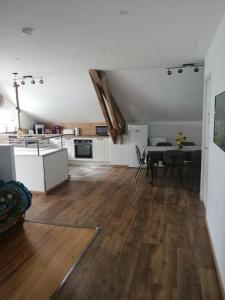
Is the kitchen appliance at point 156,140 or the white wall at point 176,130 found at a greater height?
the white wall at point 176,130

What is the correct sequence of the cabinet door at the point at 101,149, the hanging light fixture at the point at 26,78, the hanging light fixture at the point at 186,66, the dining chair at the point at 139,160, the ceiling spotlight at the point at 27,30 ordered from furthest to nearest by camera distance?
the cabinet door at the point at 101,149, the dining chair at the point at 139,160, the hanging light fixture at the point at 26,78, the hanging light fixture at the point at 186,66, the ceiling spotlight at the point at 27,30

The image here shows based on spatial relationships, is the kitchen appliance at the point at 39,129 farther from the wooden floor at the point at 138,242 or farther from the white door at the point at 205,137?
the white door at the point at 205,137

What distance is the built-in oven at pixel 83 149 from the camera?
756cm

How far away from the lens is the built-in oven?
7.56 m

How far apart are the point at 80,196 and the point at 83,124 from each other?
3.62 meters

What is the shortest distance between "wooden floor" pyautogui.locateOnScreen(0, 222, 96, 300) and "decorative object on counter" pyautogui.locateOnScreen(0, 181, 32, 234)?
0.16 meters

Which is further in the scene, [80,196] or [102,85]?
[102,85]

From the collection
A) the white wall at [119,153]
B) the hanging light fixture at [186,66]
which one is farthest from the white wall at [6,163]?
the white wall at [119,153]

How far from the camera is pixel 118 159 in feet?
23.8

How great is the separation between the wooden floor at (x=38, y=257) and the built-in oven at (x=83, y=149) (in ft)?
13.6

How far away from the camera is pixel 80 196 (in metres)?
4.77

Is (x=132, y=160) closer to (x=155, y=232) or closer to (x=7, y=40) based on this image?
(x=155, y=232)

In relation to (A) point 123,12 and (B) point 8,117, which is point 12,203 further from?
(B) point 8,117

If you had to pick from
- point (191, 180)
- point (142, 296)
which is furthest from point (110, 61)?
point (142, 296)
